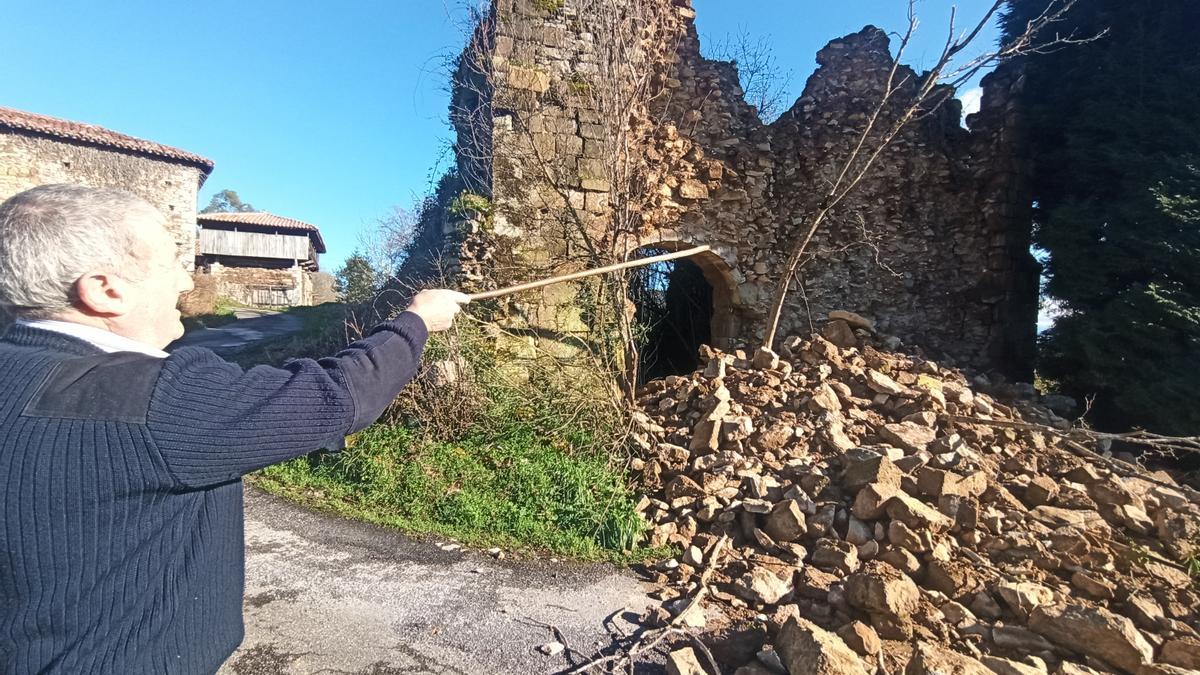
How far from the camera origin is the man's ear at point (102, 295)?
1153mm

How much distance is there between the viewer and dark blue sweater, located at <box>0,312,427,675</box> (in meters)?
1.04

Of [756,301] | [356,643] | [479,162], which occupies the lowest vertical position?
[356,643]

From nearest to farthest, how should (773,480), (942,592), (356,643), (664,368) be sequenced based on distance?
1. (356,643)
2. (942,592)
3. (773,480)
4. (664,368)

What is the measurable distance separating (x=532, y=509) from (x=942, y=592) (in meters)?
2.54

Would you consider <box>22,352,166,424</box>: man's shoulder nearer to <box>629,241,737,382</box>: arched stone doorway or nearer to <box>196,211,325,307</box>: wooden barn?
<box>629,241,737,382</box>: arched stone doorway

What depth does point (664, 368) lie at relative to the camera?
9.25 m

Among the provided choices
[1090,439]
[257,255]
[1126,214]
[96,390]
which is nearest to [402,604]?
[96,390]

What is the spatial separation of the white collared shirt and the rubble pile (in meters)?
2.31

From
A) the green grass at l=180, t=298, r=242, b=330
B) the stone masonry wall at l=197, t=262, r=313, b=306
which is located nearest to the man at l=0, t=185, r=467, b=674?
the green grass at l=180, t=298, r=242, b=330

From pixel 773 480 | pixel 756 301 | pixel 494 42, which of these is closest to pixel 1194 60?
pixel 756 301

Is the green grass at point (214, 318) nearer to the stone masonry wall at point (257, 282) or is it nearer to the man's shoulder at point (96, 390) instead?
the stone masonry wall at point (257, 282)

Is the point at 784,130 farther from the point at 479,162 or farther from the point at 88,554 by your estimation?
the point at 88,554

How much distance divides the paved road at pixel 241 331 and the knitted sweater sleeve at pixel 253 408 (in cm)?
1044

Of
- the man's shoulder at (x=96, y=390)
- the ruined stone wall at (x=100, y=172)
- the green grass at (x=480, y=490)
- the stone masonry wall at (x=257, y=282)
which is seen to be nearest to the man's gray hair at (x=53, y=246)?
the man's shoulder at (x=96, y=390)
